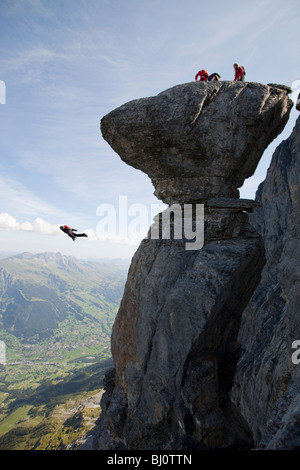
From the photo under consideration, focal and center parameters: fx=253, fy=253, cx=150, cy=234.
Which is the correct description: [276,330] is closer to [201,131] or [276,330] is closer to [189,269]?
[189,269]

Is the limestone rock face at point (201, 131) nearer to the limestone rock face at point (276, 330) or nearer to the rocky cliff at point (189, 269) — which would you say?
the rocky cliff at point (189, 269)

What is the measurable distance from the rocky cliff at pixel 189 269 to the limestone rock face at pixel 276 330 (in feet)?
15.3

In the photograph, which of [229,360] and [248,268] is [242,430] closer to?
[229,360]

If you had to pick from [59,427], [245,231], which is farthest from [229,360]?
[59,427]

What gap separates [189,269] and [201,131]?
10.8m

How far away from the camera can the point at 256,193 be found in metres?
87.4

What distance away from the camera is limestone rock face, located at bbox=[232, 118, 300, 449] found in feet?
57.1

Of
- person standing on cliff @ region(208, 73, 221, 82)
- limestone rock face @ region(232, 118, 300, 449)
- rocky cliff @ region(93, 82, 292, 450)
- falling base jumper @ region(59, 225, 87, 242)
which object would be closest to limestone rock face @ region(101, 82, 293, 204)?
rocky cliff @ region(93, 82, 292, 450)

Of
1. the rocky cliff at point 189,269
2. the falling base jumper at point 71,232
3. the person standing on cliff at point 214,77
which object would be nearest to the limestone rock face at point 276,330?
the rocky cliff at point 189,269

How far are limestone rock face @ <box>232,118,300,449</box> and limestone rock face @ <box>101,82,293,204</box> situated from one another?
Answer: 51.9 ft

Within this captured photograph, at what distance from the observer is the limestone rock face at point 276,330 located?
57.1 feet

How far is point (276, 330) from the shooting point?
42500 mm

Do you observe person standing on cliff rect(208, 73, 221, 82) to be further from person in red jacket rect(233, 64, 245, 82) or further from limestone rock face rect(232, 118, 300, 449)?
limestone rock face rect(232, 118, 300, 449)

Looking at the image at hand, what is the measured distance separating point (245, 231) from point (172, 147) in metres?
9.08
